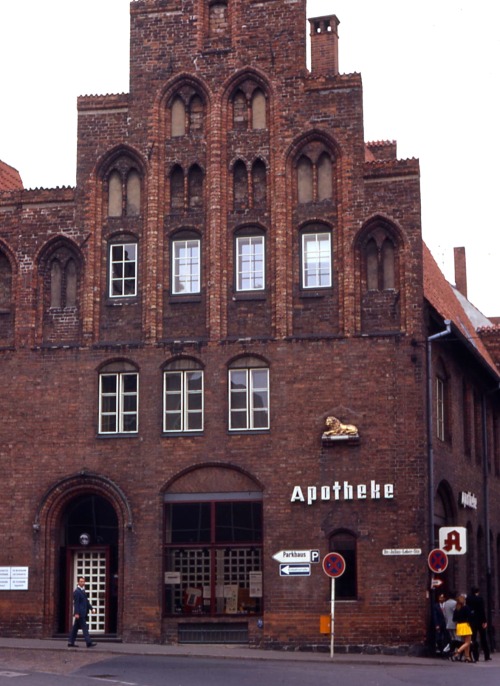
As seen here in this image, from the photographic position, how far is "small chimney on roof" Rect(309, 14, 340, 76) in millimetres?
41906

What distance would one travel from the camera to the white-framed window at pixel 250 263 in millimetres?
37969

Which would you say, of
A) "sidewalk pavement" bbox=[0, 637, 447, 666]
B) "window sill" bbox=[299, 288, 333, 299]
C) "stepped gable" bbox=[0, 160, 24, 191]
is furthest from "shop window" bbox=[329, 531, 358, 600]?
"stepped gable" bbox=[0, 160, 24, 191]

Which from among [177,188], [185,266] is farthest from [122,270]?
[177,188]

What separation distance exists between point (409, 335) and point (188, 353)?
5.92m

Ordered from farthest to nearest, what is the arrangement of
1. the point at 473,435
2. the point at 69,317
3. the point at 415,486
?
the point at 473,435
the point at 69,317
the point at 415,486

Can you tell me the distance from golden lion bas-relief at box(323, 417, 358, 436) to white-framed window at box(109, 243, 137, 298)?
6.57 meters

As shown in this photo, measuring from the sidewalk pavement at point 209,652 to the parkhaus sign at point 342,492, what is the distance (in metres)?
3.91

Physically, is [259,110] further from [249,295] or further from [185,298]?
[185,298]

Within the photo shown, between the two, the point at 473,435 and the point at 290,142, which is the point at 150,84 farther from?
the point at 473,435

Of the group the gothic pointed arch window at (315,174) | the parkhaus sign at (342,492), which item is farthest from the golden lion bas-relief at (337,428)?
the gothic pointed arch window at (315,174)

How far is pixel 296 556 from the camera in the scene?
119 ft

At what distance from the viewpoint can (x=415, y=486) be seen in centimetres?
3606

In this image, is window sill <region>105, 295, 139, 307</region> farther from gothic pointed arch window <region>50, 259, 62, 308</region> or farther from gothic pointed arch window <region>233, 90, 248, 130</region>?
gothic pointed arch window <region>233, 90, 248, 130</region>

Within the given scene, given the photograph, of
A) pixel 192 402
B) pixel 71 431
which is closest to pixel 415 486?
pixel 192 402
